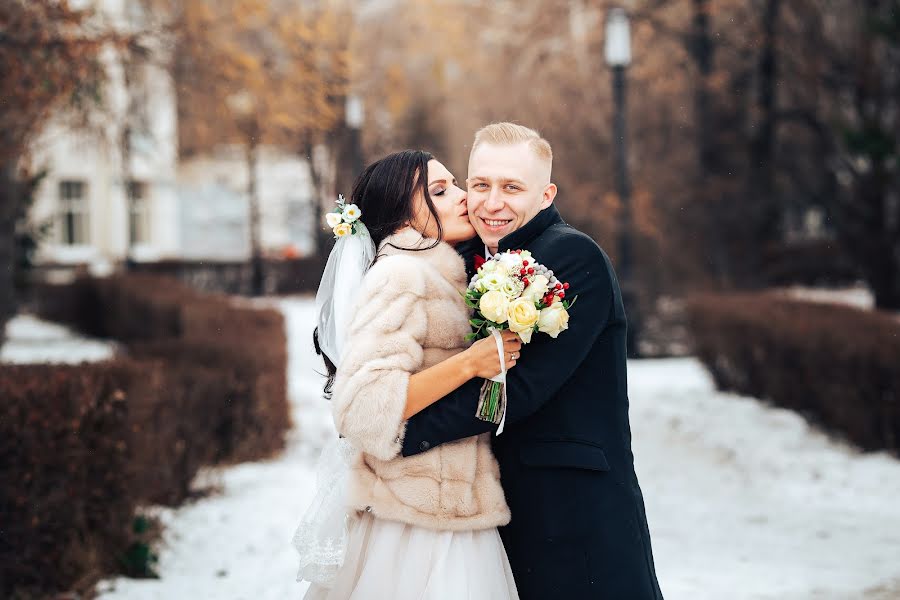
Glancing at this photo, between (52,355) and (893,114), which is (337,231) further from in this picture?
(893,114)

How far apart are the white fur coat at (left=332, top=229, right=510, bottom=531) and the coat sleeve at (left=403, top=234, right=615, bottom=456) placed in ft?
0.27

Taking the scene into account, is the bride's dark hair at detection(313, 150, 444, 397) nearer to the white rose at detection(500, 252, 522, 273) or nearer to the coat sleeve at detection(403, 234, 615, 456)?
the white rose at detection(500, 252, 522, 273)

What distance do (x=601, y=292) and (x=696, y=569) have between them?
348 centimetres

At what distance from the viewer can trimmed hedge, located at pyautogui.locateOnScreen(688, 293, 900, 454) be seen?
325 inches

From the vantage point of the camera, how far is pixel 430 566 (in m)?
3.18

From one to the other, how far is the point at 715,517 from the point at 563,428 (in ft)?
15.4

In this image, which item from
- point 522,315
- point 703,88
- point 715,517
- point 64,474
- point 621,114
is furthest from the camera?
point 703,88

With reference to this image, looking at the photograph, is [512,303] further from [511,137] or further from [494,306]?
[511,137]

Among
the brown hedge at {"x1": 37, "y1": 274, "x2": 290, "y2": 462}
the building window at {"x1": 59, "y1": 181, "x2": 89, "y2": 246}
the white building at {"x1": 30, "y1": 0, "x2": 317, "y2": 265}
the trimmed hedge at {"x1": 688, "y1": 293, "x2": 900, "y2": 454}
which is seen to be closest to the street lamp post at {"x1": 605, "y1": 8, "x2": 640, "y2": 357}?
the trimmed hedge at {"x1": 688, "y1": 293, "x2": 900, "y2": 454}

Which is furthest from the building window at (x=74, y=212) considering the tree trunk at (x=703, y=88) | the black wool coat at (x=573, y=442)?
the black wool coat at (x=573, y=442)

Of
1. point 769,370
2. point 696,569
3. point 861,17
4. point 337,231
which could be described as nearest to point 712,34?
point 861,17

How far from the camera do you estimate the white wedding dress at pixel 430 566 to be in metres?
3.15

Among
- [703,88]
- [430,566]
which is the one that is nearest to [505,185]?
[430,566]

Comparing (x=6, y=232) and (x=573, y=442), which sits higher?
(x=6, y=232)
